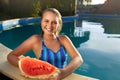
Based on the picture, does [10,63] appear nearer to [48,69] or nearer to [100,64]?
[48,69]

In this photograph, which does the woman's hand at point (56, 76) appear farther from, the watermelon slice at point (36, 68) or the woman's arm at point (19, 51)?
the woman's arm at point (19, 51)

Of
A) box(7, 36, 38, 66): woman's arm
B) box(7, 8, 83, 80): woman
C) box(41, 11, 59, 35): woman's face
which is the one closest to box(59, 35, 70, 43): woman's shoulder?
box(7, 8, 83, 80): woman

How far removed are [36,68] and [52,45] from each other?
0.34m

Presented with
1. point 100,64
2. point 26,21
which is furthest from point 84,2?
point 100,64

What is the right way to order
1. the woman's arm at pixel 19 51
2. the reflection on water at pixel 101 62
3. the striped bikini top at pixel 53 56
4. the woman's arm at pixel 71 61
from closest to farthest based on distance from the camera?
the woman's arm at pixel 71 61 → the striped bikini top at pixel 53 56 → the woman's arm at pixel 19 51 → the reflection on water at pixel 101 62

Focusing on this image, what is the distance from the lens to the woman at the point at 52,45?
7.73 ft

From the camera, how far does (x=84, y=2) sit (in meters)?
32.6

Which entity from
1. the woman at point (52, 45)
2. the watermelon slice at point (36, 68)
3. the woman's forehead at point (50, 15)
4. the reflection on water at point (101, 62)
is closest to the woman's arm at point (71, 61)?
the woman at point (52, 45)

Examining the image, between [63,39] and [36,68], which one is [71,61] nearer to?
[63,39]

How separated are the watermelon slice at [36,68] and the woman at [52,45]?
0.62ft

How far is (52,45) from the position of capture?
98.6 inches

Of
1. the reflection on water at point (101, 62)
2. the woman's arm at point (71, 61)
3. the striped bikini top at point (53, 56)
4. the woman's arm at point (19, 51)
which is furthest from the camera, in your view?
the reflection on water at point (101, 62)

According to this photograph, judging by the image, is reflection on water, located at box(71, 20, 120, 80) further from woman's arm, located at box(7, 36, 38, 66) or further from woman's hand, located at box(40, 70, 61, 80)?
woman's hand, located at box(40, 70, 61, 80)

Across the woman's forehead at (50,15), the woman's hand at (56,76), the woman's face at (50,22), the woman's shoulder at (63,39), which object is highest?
the woman's forehead at (50,15)
